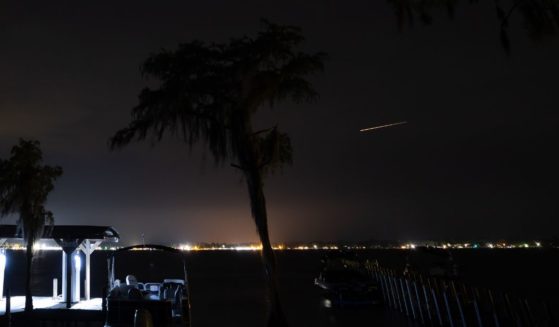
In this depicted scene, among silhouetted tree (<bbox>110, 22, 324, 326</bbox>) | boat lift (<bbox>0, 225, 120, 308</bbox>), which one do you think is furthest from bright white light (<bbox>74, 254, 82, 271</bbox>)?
silhouetted tree (<bbox>110, 22, 324, 326</bbox>)

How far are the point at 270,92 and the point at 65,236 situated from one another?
1396 centimetres

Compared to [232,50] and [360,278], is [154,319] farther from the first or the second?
[360,278]

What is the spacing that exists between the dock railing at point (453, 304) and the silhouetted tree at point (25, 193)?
16.6 metres

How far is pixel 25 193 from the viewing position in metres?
21.4

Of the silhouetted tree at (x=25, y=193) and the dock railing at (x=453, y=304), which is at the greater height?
the silhouetted tree at (x=25, y=193)

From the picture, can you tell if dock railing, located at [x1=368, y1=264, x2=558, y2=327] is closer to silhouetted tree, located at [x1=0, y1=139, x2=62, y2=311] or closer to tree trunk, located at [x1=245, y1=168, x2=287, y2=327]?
tree trunk, located at [x1=245, y1=168, x2=287, y2=327]

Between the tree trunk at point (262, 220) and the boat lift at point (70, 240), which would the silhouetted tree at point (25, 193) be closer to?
the boat lift at point (70, 240)

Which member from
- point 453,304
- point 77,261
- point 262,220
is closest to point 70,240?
point 77,261

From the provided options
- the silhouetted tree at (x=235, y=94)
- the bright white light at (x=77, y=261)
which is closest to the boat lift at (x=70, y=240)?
the bright white light at (x=77, y=261)

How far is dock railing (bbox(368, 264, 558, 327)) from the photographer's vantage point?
1240cm

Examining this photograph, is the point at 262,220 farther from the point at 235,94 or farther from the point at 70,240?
the point at 70,240

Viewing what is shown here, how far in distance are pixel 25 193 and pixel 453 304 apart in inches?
769

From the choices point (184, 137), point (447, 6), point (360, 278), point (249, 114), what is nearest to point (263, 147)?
point (249, 114)

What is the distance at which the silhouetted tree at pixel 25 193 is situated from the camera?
2139cm
